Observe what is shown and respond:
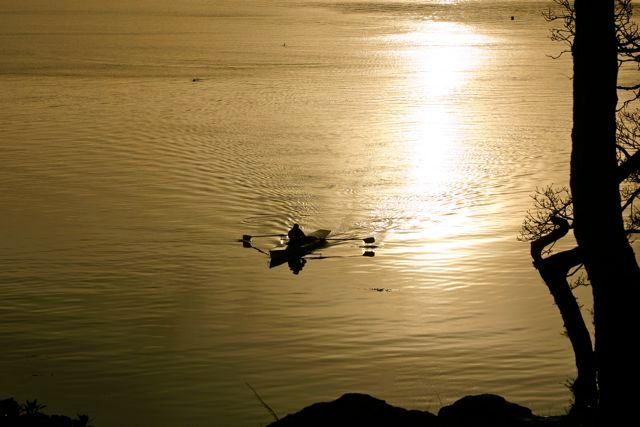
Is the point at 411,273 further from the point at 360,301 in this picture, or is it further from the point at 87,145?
the point at 87,145

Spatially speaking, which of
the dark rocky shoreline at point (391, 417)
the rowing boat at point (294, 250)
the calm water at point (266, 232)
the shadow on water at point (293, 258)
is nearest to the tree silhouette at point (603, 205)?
the dark rocky shoreline at point (391, 417)

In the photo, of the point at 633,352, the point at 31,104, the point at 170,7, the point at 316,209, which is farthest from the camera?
the point at 170,7

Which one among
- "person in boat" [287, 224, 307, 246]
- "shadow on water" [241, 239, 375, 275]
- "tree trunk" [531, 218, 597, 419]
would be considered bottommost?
"tree trunk" [531, 218, 597, 419]

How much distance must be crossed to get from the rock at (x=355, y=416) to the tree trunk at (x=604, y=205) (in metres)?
1.85

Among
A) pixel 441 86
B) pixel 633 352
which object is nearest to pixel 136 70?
pixel 441 86


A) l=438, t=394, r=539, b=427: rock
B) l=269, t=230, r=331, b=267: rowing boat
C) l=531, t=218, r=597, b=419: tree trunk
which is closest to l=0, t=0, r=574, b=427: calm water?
l=269, t=230, r=331, b=267: rowing boat

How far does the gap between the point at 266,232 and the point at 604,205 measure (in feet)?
69.7

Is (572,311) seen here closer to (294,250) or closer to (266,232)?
(294,250)

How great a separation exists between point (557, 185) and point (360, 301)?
1340cm

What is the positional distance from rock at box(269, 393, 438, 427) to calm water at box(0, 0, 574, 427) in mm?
7046

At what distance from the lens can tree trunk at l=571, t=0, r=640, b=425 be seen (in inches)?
369

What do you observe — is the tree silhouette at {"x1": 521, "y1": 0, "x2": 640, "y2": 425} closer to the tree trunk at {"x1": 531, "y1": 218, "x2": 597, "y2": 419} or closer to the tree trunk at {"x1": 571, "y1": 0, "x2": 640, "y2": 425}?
the tree trunk at {"x1": 571, "y1": 0, "x2": 640, "y2": 425}

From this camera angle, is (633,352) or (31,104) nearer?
(633,352)

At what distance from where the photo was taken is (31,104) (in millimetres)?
52438
